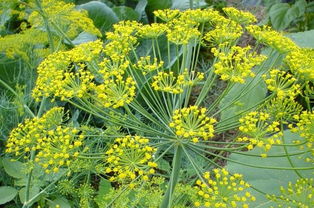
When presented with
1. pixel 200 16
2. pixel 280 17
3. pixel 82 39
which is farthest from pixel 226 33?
pixel 82 39

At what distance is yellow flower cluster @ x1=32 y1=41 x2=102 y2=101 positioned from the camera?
1736mm

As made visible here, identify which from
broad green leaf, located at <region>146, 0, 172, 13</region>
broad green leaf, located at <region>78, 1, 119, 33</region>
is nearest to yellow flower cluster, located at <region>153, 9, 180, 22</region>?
broad green leaf, located at <region>78, 1, 119, 33</region>

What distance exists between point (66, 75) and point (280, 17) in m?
2.94

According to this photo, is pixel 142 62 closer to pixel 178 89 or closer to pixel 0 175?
pixel 178 89

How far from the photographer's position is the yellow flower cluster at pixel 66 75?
174cm

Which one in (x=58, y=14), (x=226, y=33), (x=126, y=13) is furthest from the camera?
(x=126, y=13)

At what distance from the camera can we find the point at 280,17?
4168 millimetres

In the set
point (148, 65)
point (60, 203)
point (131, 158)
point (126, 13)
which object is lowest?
point (60, 203)

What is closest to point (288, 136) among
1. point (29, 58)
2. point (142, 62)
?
point (142, 62)

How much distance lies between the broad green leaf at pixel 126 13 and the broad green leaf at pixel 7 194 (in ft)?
8.82

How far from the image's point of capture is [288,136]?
2719 millimetres

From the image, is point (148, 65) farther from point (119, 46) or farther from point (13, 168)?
point (13, 168)

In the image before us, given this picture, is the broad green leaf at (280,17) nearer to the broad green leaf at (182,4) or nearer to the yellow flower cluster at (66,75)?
the broad green leaf at (182,4)

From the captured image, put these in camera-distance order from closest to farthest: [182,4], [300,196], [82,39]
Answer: [300,196] < [82,39] < [182,4]
